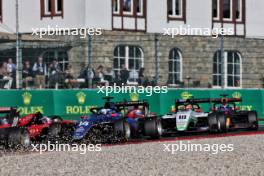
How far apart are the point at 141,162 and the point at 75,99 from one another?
8580mm

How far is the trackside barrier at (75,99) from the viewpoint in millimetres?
22750

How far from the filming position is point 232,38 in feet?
118

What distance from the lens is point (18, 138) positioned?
18.8 meters

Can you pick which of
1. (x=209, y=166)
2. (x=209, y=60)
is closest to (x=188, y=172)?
(x=209, y=166)

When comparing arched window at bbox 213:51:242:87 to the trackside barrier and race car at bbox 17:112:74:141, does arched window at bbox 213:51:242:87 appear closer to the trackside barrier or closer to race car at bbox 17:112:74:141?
the trackside barrier

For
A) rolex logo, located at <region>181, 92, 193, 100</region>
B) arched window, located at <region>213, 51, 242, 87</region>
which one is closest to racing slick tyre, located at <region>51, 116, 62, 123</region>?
rolex logo, located at <region>181, 92, 193, 100</region>

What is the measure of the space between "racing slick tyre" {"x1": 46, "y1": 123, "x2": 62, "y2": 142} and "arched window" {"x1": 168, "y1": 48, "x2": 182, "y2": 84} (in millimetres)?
9841

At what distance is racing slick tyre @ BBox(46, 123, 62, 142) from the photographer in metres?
20.5

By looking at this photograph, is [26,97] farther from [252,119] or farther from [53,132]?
[252,119]

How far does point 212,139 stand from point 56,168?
700 centimetres

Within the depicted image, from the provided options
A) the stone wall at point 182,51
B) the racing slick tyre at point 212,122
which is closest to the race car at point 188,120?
the racing slick tyre at point 212,122

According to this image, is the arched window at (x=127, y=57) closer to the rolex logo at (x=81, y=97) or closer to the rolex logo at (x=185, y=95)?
the rolex logo at (x=185, y=95)

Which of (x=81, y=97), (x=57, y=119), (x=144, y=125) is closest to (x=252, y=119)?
(x=144, y=125)

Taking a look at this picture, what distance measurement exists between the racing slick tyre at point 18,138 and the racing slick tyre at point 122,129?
2.38m
